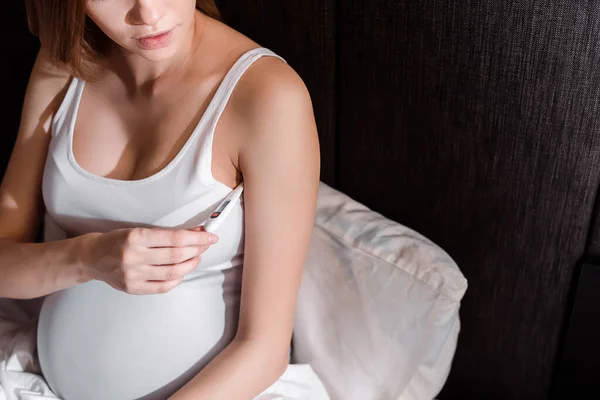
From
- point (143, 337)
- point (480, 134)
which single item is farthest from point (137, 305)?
point (480, 134)

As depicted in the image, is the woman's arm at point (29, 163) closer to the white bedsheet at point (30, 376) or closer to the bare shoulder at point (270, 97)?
the white bedsheet at point (30, 376)

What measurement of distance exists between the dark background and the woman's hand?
35cm

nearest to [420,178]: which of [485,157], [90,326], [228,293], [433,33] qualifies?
[485,157]

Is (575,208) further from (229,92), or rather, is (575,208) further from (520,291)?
(229,92)

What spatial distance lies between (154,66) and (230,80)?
0.14 m

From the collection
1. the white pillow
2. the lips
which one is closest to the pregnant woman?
the lips

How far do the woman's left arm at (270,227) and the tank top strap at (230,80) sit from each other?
0.03 m

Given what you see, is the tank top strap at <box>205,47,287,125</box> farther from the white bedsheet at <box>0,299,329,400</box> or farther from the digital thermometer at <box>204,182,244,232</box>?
the white bedsheet at <box>0,299,329,400</box>

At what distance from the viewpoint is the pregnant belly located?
873mm

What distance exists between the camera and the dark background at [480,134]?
857 mm

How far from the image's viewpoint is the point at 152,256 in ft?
2.54

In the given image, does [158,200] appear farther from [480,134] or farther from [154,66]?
[480,134]

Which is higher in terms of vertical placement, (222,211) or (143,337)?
(222,211)

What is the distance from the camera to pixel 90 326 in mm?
889
